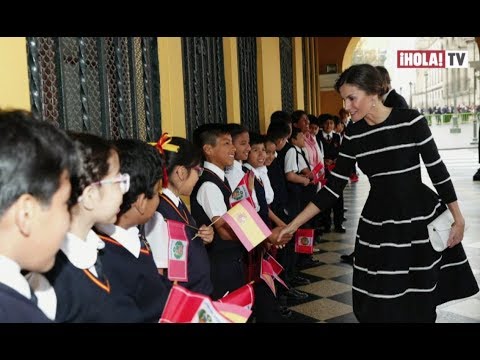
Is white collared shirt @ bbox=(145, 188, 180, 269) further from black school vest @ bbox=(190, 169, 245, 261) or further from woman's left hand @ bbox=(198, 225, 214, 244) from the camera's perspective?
black school vest @ bbox=(190, 169, 245, 261)

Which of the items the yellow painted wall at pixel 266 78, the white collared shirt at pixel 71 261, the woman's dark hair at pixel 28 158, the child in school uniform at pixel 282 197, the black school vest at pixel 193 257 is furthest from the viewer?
the yellow painted wall at pixel 266 78

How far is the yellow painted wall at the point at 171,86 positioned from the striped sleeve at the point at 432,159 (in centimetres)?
145

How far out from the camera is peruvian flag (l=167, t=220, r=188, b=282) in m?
2.16

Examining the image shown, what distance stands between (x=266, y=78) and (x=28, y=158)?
16.6 ft

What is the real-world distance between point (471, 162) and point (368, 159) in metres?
13.0

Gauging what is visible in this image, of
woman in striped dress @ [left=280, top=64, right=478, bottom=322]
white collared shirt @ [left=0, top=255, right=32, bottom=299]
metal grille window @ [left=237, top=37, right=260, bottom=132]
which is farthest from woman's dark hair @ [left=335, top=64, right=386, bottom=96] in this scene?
metal grille window @ [left=237, top=37, right=260, bottom=132]

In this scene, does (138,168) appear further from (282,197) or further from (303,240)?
(282,197)

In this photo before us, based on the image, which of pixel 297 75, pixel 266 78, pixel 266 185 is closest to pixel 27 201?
pixel 266 185

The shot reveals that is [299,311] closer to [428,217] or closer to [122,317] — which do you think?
[428,217]

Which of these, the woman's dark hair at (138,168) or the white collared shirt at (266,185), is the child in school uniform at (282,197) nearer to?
the white collared shirt at (266,185)

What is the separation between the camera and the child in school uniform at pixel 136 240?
1659 millimetres

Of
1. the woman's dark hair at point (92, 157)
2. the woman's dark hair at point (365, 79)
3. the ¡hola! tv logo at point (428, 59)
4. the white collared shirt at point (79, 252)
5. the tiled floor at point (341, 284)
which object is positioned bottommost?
the tiled floor at point (341, 284)

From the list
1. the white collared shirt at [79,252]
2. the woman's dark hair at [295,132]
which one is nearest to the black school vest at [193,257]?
the white collared shirt at [79,252]
